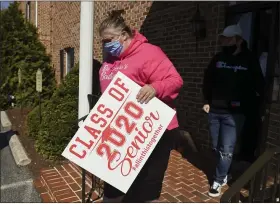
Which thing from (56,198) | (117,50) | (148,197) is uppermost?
(117,50)

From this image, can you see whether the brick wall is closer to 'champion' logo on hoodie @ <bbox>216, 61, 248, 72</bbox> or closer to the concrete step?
the concrete step

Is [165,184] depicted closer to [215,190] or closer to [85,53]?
[215,190]

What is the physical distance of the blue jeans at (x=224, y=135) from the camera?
130 inches

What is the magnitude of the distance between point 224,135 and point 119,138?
152cm

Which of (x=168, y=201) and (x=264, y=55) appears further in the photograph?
(x=264, y=55)

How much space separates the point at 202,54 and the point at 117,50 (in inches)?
117

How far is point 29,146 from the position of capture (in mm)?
5848

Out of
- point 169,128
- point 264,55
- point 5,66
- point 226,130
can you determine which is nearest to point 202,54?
point 264,55

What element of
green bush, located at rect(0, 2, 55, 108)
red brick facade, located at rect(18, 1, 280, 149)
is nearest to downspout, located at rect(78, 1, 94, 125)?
red brick facade, located at rect(18, 1, 280, 149)

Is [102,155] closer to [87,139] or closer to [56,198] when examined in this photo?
[87,139]

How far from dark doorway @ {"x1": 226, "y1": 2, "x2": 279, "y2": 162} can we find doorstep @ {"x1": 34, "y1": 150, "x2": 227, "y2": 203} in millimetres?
815

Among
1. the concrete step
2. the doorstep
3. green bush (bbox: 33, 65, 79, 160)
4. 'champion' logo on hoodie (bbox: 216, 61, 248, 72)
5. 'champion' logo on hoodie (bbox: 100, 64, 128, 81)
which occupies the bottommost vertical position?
the concrete step

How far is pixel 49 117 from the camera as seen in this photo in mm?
5254

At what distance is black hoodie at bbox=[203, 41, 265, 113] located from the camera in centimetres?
319
